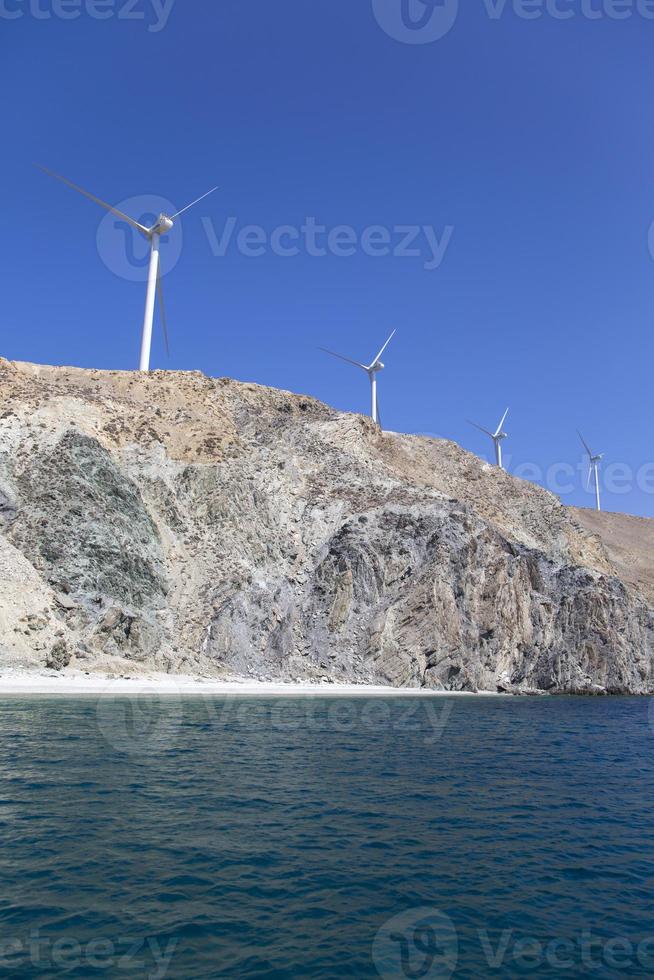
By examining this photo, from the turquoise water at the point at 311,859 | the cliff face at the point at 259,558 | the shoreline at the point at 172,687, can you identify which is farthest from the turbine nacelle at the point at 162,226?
the turquoise water at the point at 311,859

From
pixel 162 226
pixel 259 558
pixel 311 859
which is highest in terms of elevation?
pixel 162 226

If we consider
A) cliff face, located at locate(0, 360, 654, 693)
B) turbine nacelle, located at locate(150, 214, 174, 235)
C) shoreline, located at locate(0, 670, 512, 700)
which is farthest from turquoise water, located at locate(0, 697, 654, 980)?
turbine nacelle, located at locate(150, 214, 174, 235)

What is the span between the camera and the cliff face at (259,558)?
190 feet

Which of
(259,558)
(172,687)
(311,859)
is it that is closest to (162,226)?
(259,558)

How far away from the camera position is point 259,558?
229ft

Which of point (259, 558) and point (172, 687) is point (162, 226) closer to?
point (259, 558)

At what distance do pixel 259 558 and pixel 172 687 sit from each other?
885 inches

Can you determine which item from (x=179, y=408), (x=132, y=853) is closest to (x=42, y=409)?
(x=179, y=408)

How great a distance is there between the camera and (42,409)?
70.7 m

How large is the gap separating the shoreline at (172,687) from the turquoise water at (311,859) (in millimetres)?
14557

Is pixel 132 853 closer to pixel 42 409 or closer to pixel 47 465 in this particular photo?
pixel 47 465

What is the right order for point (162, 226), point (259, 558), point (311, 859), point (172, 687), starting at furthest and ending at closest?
point (162, 226), point (259, 558), point (172, 687), point (311, 859)

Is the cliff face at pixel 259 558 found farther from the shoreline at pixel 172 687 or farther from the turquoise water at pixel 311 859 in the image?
the turquoise water at pixel 311 859

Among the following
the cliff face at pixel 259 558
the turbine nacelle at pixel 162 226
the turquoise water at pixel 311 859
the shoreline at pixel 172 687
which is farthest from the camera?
the turbine nacelle at pixel 162 226
